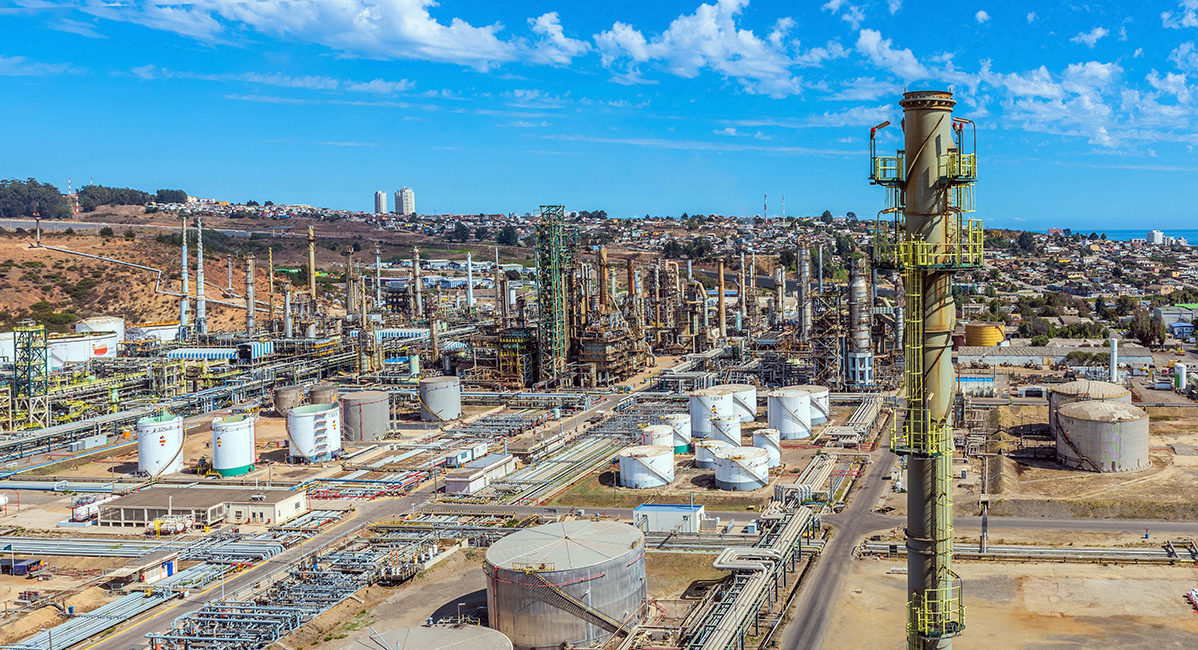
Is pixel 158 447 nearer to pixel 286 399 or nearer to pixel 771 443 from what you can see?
pixel 286 399

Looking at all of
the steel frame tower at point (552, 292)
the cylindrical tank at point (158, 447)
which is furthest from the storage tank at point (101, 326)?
the cylindrical tank at point (158, 447)

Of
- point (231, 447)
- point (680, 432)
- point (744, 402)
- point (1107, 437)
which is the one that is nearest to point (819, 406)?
point (744, 402)

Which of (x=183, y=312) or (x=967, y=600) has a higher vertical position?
(x=183, y=312)

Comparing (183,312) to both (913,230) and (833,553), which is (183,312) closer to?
(833,553)

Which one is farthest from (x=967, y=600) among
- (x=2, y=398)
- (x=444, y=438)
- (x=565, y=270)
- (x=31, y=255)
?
(x=31, y=255)

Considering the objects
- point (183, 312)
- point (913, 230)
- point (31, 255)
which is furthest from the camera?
point (31, 255)

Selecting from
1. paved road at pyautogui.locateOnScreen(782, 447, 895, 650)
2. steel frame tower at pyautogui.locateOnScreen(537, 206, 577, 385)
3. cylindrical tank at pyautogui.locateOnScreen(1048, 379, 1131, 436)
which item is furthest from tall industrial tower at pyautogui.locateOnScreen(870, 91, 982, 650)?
steel frame tower at pyautogui.locateOnScreen(537, 206, 577, 385)
